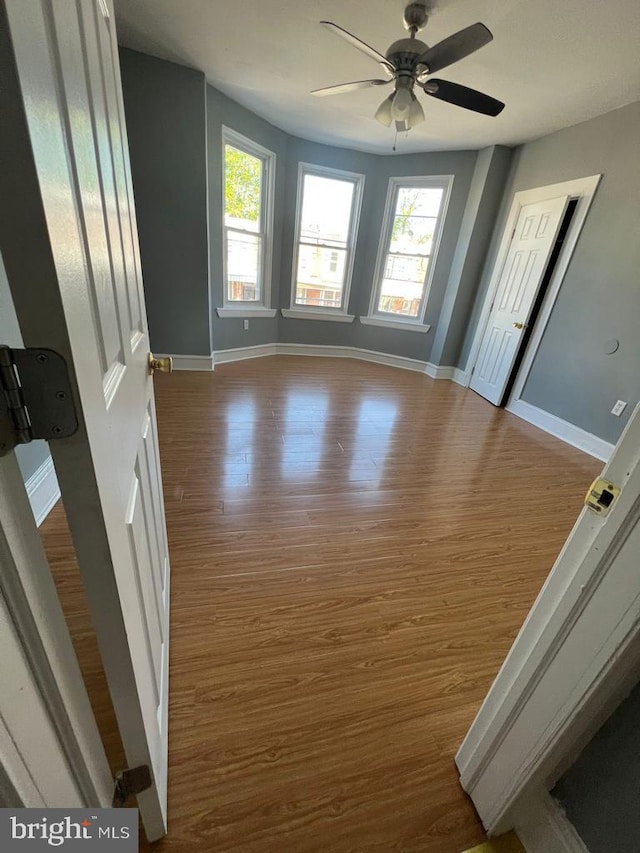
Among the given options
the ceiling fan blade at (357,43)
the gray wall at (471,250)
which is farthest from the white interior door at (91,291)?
the gray wall at (471,250)

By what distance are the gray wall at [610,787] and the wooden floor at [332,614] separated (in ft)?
1.08

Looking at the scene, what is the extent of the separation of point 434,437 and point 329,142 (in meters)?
3.82

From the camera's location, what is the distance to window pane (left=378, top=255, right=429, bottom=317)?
4777 mm

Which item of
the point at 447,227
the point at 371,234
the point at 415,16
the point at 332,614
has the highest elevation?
the point at 415,16

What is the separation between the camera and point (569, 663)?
665mm

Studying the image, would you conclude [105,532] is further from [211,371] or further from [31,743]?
[211,371]

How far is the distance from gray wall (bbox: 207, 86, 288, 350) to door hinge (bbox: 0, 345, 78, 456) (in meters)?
3.87

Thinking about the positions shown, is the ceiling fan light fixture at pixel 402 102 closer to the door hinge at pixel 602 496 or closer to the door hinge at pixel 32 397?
the door hinge at pixel 602 496

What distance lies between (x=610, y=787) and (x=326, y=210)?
17.4 feet

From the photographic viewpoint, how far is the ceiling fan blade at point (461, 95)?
2084 millimetres

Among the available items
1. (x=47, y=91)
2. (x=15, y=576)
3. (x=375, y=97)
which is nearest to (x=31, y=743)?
(x=15, y=576)

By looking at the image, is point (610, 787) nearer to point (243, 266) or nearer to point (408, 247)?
point (243, 266)

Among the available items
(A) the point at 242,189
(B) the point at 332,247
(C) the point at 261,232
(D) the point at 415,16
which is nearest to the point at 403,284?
(B) the point at 332,247

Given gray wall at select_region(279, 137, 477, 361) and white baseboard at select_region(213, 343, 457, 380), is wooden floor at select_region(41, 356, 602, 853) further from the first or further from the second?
gray wall at select_region(279, 137, 477, 361)
